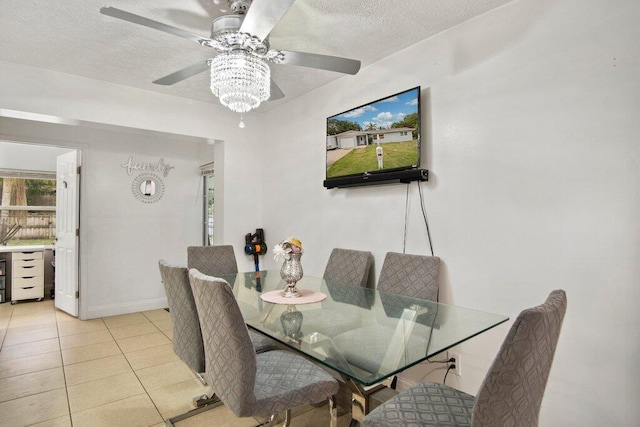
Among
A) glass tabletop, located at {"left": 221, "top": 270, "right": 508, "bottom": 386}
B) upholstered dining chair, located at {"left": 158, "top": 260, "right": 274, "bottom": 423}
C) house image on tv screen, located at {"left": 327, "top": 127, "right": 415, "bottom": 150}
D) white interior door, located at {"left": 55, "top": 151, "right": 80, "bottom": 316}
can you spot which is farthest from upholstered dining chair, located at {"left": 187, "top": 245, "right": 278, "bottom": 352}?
white interior door, located at {"left": 55, "top": 151, "right": 80, "bottom": 316}

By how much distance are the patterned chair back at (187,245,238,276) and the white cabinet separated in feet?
11.8

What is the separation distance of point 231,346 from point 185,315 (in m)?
0.70

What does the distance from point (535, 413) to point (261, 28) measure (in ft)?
6.34

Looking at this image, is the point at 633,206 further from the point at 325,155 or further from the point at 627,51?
the point at 325,155

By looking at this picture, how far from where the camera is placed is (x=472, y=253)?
2.21 meters

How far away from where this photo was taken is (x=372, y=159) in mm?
2748

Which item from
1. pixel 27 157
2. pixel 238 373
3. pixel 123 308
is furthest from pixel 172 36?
pixel 27 157

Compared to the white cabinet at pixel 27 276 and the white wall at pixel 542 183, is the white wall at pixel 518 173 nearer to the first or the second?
the white wall at pixel 542 183

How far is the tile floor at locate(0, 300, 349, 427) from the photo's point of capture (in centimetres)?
219

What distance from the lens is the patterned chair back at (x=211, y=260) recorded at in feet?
10.4

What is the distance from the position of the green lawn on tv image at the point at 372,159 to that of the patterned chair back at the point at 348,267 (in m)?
0.68

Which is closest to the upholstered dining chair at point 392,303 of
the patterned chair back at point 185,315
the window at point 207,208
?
→ the patterned chair back at point 185,315

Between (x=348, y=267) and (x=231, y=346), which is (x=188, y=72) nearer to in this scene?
(x=231, y=346)

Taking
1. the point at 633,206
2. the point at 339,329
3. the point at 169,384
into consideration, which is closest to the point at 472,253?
the point at 633,206
